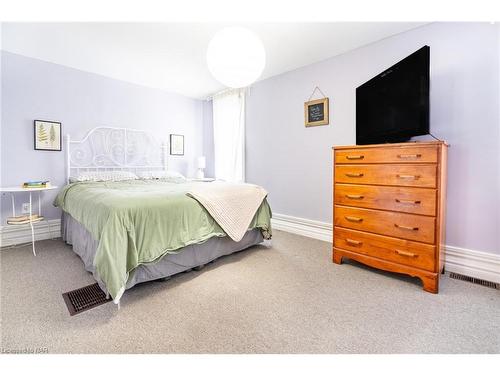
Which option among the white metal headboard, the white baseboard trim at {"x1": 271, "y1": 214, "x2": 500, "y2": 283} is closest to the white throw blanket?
the white baseboard trim at {"x1": 271, "y1": 214, "x2": 500, "y2": 283}

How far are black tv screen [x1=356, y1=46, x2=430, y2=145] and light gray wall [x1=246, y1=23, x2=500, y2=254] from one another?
0.45 metres

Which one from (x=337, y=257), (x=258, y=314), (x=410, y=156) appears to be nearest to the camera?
(x=258, y=314)

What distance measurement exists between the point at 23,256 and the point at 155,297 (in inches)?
74.0

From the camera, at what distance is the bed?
60.9 inches

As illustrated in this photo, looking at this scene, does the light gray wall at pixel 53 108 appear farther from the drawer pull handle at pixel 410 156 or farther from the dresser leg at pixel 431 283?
the dresser leg at pixel 431 283

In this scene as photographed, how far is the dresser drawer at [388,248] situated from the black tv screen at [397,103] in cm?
89

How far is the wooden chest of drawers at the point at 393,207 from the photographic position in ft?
5.63

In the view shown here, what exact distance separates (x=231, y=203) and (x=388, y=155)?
4.76ft

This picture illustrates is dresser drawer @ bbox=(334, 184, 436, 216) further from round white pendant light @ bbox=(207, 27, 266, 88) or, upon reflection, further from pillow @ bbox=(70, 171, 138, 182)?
pillow @ bbox=(70, 171, 138, 182)

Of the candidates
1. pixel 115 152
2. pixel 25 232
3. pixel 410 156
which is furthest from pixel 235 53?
pixel 25 232

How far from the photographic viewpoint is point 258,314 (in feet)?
4.85

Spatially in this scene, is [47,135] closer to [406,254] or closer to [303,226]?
[303,226]

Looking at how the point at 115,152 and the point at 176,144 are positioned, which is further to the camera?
the point at 176,144

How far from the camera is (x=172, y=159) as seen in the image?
439cm
